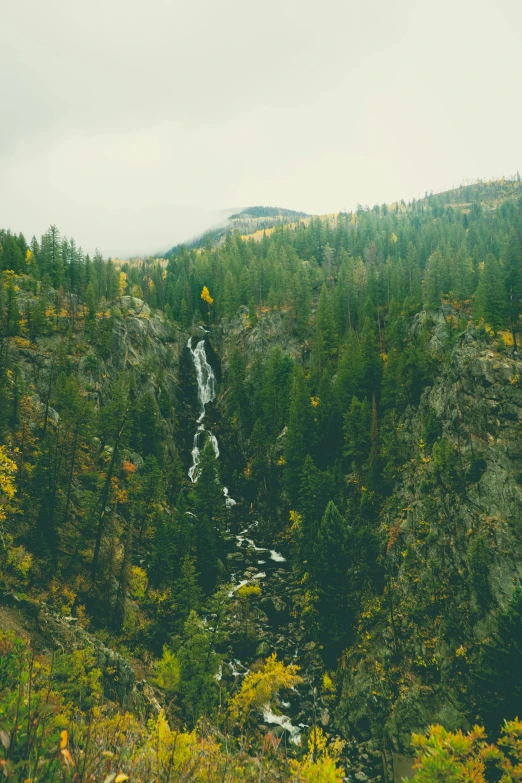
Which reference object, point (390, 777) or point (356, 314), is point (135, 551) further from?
point (356, 314)

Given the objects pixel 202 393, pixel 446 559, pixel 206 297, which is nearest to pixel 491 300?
pixel 446 559

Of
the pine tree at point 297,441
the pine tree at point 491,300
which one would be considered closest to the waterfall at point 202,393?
the pine tree at point 297,441

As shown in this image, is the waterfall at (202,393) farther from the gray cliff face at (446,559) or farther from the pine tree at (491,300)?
the pine tree at (491,300)

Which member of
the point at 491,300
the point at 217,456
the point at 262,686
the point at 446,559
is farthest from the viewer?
the point at 217,456

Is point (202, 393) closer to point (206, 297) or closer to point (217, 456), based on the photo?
point (217, 456)

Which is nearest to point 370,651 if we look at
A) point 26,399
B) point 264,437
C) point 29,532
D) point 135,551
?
point 135,551

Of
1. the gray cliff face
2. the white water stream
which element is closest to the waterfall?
the white water stream

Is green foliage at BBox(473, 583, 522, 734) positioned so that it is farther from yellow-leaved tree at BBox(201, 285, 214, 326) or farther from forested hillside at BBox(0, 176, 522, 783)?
yellow-leaved tree at BBox(201, 285, 214, 326)
